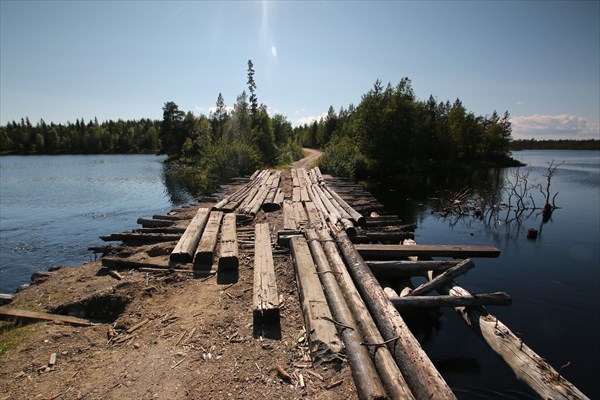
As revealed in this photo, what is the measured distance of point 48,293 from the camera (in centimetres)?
682

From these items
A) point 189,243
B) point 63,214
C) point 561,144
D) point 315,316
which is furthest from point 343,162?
point 561,144

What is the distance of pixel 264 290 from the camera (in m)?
5.91

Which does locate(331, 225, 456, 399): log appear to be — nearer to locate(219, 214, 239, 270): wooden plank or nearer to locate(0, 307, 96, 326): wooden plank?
locate(219, 214, 239, 270): wooden plank

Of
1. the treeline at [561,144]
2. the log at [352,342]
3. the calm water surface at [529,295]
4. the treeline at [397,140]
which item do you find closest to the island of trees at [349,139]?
the treeline at [397,140]

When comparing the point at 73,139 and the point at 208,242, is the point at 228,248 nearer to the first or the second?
the point at 208,242

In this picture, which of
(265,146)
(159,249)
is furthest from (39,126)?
(159,249)

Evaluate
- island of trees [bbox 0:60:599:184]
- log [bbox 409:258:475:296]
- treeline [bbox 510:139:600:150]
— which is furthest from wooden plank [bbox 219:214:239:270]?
treeline [bbox 510:139:600:150]

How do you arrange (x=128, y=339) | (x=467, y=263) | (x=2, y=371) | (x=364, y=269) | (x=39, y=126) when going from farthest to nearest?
1. (x=39, y=126)
2. (x=467, y=263)
3. (x=364, y=269)
4. (x=128, y=339)
5. (x=2, y=371)

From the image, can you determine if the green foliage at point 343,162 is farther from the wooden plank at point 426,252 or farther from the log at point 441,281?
the log at point 441,281

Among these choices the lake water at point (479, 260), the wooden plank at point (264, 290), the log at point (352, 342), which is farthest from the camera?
the lake water at point (479, 260)

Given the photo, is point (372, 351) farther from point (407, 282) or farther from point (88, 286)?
point (88, 286)

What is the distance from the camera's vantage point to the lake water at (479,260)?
8.30 meters

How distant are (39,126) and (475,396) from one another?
167424 millimetres

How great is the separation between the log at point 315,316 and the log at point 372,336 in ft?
1.38
